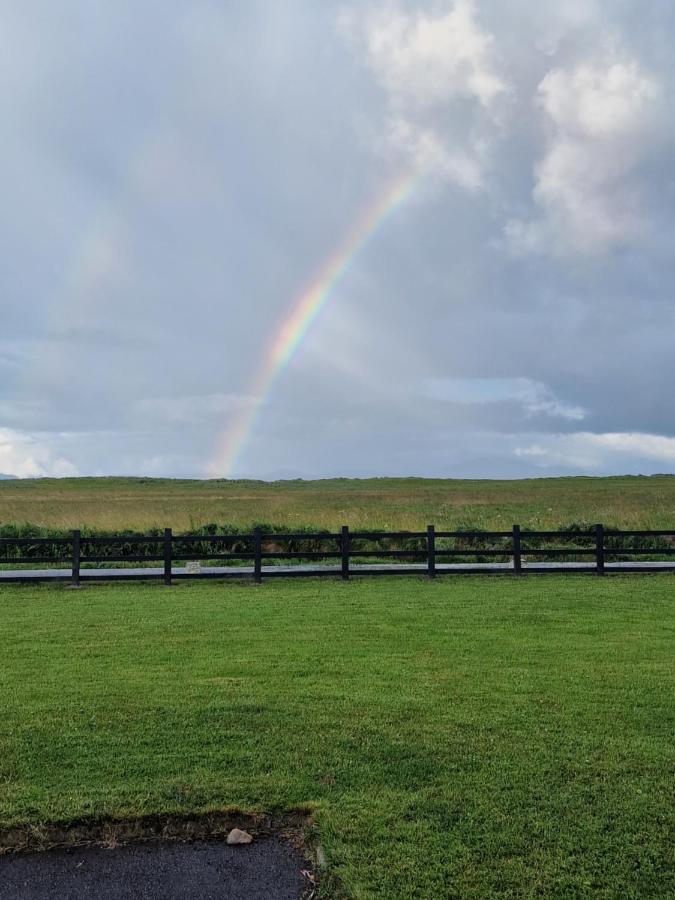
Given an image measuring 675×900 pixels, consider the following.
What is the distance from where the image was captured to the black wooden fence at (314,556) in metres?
16.2

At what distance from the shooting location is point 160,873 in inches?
162

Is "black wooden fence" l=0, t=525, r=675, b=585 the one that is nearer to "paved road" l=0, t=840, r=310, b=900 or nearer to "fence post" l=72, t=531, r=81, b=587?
"fence post" l=72, t=531, r=81, b=587

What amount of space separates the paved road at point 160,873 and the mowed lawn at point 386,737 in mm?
315

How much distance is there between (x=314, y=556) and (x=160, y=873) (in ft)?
40.1

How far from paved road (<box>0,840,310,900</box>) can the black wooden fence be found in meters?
11.3

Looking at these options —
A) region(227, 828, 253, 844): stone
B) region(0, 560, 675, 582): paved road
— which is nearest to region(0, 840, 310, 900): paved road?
region(227, 828, 253, 844): stone

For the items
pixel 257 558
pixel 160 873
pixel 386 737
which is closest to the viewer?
pixel 160 873

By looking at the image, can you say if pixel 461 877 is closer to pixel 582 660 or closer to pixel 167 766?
pixel 167 766

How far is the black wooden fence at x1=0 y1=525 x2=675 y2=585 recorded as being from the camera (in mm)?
16156

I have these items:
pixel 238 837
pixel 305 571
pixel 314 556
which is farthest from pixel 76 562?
pixel 238 837

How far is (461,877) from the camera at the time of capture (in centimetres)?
396

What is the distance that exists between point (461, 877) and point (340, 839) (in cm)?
76

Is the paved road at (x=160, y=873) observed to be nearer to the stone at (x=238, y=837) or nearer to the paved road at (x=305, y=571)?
the stone at (x=238, y=837)

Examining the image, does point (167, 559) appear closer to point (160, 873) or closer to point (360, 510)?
point (160, 873)
